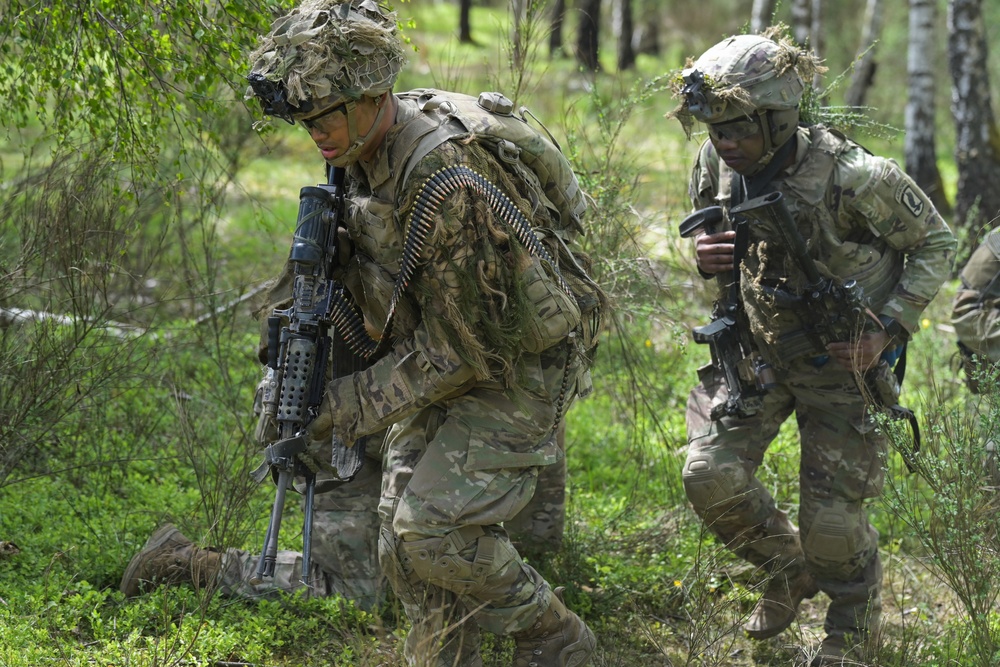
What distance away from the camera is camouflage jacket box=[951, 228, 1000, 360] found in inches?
178

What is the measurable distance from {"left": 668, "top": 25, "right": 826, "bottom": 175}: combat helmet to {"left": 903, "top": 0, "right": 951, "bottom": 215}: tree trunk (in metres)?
6.85

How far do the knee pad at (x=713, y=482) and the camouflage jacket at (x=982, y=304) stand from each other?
4.29 feet

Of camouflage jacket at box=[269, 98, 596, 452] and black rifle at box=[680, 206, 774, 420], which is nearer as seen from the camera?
camouflage jacket at box=[269, 98, 596, 452]

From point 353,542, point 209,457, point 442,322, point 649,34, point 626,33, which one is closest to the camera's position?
point 442,322

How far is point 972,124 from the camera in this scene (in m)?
9.70

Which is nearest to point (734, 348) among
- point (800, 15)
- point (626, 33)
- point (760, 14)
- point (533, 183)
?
point (533, 183)

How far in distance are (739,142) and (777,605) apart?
5.82 feet

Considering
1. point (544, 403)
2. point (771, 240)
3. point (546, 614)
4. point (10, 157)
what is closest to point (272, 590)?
point (546, 614)

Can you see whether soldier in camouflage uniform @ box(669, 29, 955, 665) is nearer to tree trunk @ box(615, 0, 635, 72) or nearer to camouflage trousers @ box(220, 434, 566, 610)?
camouflage trousers @ box(220, 434, 566, 610)

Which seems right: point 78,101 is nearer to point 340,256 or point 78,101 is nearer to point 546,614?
point 340,256

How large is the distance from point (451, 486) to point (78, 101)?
236 cm

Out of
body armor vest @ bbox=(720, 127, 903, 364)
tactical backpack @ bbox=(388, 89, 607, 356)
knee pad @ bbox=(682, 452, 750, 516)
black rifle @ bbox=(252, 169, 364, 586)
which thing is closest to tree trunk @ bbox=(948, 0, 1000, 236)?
body armor vest @ bbox=(720, 127, 903, 364)

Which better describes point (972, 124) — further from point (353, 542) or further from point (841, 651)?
point (353, 542)

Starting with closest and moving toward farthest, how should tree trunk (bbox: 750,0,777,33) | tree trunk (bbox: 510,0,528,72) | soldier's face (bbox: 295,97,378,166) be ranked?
soldier's face (bbox: 295,97,378,166), tree trunk (bbox: 510,0,528,72), tree trunk (bbox: 750,0,777,33)
